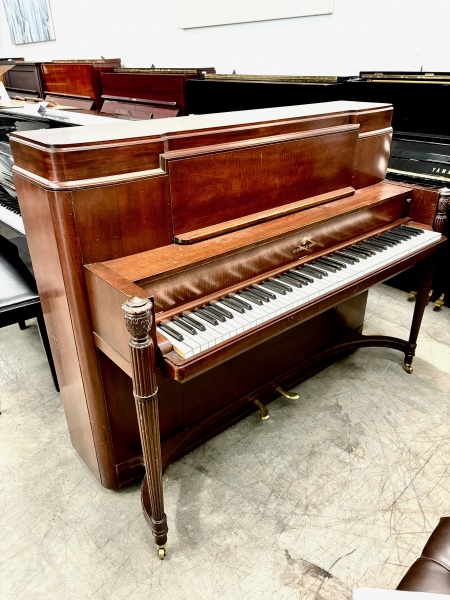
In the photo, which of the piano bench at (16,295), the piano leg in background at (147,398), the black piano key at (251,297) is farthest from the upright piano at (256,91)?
the piano leg in background at (147,398)

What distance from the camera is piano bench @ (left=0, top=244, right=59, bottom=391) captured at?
2098 millimetres

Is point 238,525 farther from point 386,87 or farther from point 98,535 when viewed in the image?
point 386,87

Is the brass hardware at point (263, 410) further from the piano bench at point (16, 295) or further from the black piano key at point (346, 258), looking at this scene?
the piano bench at point (16, 295)

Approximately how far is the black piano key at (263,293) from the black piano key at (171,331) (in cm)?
38

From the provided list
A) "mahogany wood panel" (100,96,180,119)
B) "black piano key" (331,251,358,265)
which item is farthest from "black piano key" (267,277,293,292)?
"mahogany wood panel" (100,96,180,119)

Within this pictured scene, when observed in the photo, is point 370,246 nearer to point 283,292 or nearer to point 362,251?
point 362,251

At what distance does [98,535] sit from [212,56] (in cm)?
453

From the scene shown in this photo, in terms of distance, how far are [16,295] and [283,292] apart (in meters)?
1.29

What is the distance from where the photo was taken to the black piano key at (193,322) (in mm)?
1432

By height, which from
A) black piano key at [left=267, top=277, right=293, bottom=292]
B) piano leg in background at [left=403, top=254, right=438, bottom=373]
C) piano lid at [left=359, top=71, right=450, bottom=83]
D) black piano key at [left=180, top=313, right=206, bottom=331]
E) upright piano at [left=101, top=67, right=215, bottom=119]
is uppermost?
piano lid at [left=359, top=71, right=450, bottom=83]

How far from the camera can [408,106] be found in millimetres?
3033

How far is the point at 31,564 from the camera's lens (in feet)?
5.33

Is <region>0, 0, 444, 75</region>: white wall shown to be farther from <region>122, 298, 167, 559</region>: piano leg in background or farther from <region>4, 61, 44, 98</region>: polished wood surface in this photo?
<region>122, 298, 167, 559</region>: piano leg in background

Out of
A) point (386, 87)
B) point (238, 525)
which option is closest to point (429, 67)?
point (386, 87)
